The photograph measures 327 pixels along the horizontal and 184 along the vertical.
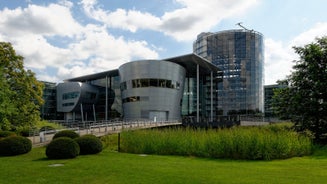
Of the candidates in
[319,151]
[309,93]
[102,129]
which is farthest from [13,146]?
[309,93]

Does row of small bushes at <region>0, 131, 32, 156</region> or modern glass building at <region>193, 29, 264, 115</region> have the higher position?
modern glass building at <region>193, 29, 264, 115</region>

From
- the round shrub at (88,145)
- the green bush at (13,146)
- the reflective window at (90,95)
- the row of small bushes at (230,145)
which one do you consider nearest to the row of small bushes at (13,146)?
the green bush at (13,146)

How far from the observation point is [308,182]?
1009 cm

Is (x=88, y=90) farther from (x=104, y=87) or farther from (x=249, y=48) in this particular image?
(x=249, y=48)

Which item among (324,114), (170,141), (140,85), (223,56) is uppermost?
(223,56)

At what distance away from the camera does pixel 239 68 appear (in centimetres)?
7906

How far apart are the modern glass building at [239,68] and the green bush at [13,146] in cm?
5959

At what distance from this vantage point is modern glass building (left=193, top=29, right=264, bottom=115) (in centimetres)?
7681

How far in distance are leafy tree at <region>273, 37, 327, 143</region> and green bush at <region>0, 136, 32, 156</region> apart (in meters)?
19.7

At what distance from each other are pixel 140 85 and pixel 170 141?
39.7 metres

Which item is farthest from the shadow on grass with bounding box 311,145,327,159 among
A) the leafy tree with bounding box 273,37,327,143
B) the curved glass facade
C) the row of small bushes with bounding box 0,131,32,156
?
the curved glass facade

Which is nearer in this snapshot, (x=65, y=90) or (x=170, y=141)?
(x=170, y=141)

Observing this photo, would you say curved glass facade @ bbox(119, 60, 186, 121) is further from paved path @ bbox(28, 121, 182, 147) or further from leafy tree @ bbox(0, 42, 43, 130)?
leafy tree @ bbox(0, 42, 43, 130)

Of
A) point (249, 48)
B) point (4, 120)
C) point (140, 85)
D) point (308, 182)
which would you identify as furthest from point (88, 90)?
point (308, 182)
